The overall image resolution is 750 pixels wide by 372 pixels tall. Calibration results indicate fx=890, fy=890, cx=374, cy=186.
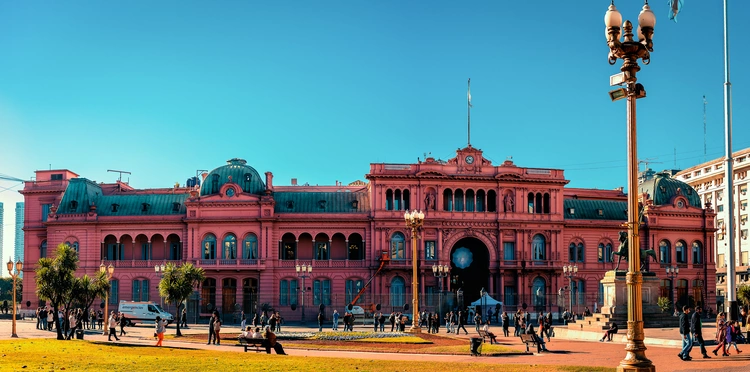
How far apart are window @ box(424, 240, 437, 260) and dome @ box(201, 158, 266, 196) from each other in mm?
17756

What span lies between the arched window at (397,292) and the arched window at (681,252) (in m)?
31.4

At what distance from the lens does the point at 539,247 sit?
90.6 metres

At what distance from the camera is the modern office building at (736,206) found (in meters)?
119

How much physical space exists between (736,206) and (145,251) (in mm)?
80736

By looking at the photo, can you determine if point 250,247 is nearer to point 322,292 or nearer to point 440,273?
point 322,292

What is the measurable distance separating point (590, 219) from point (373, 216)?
2441cm

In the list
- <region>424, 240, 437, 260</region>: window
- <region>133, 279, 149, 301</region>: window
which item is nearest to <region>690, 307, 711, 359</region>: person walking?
<region>424, 240, 437, 260</region>: window

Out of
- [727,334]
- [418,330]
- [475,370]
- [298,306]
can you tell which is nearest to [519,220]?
[298,306]

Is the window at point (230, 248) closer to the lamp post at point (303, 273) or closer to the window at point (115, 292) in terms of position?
the lamp post at point (303, 273)

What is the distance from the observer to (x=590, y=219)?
3750 inches

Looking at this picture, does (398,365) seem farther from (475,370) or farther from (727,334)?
(727,334)

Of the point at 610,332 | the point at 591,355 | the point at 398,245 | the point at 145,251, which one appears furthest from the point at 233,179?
the point at 591,355

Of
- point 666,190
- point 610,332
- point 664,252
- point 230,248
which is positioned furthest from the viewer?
point 666,190

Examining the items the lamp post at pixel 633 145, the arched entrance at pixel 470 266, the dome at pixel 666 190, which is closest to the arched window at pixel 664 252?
the dome at pixel 666 190
